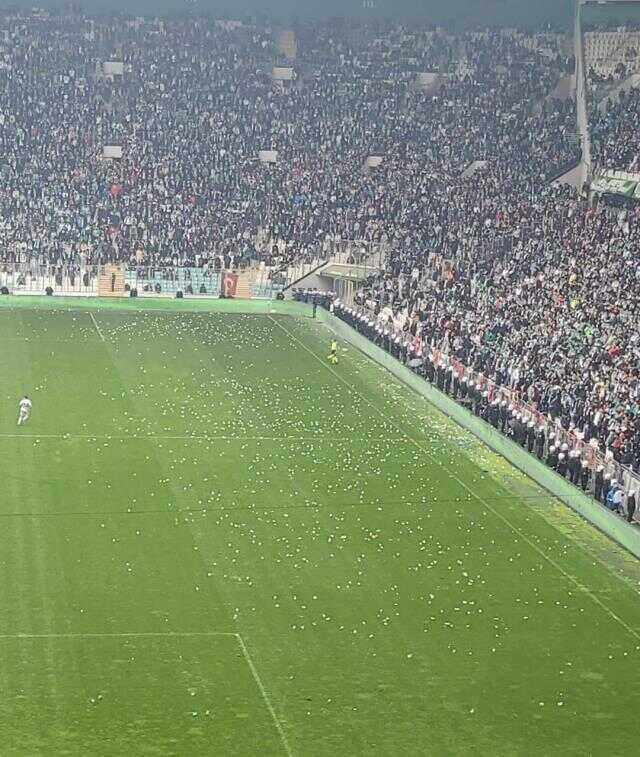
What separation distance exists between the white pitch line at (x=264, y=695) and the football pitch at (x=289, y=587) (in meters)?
0.05

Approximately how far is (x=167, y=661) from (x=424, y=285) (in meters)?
40.1

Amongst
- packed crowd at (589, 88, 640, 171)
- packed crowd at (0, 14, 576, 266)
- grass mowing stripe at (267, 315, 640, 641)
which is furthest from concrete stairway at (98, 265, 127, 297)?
packed crowd at (589, 88, 640, 171)

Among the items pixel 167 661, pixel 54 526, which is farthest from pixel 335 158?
pixel 167 661

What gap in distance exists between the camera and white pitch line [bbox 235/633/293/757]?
21741 millimetres

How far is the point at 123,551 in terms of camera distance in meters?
30.1

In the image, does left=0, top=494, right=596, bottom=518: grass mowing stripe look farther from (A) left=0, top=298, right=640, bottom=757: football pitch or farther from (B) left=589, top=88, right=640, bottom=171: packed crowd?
(B) left=589, top=88, right=640, bottom=171: packed crowd

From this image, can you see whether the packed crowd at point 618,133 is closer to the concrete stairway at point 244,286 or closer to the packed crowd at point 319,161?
the packed crowd at point 319,161

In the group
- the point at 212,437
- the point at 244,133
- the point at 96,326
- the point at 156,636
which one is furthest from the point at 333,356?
the point at 244,133

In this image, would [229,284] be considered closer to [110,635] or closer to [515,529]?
[515,529]

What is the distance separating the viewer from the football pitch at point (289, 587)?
887 inches

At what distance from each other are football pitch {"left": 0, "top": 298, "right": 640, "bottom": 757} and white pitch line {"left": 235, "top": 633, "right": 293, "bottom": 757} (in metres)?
0.05

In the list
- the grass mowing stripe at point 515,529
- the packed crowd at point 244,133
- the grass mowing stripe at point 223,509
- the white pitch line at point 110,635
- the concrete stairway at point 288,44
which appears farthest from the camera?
the concrete stairway at point 288,44

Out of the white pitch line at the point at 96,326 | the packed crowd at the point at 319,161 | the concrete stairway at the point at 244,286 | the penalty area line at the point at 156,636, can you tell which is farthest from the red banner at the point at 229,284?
the penalty area line at the point at 156,636

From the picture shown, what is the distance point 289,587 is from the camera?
28516mm
